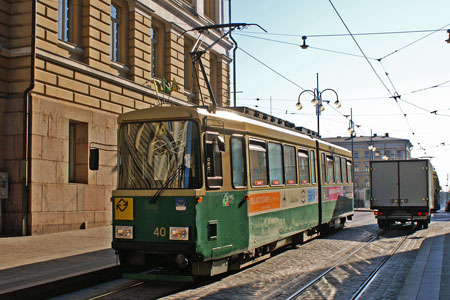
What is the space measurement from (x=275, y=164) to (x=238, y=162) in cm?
193

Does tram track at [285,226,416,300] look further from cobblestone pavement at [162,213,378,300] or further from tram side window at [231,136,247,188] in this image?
tram side window at [231,136,247,188]

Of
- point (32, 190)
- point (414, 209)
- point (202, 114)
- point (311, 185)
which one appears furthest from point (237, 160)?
point (414, 209)

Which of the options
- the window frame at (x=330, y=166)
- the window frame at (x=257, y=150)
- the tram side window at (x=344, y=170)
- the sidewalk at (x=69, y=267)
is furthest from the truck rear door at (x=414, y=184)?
the window frame at (x=257, y=150)

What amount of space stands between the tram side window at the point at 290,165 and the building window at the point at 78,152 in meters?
7.58

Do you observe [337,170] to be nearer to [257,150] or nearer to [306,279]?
Answer: [257,150]

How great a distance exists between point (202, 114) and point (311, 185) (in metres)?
6.25

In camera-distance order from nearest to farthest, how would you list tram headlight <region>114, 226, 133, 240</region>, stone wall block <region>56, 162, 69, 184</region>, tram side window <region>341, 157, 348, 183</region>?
tram headlight <region>114, 226, 133, 240</region>, stone wall block <region>56, 162, 69, 184</region>, tram side window <region>341, 157, 348, 183</region>

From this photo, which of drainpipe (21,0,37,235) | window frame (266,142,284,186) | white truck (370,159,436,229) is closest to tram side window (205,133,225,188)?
window frame (266,142,284,186)

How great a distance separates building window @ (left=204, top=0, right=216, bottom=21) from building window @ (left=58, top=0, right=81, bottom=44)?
1081 centimetres

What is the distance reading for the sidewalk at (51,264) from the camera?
757 cm

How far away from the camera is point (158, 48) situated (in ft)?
74.4

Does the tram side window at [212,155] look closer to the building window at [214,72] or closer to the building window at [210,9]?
the building window at [214,72]

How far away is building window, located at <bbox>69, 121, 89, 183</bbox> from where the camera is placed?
56.0ft

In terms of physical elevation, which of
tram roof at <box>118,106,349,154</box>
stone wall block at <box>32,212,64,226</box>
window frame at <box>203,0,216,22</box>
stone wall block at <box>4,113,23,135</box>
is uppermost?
window frame at <box>203,0,216,22</box>
